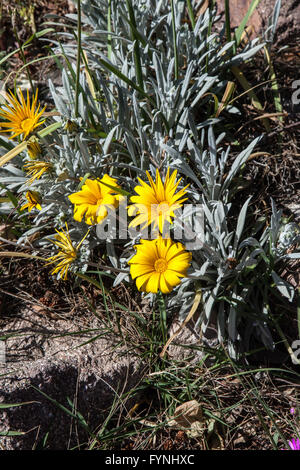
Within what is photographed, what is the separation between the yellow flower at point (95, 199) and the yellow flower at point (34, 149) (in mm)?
256

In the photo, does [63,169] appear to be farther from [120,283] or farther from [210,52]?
[210,52]

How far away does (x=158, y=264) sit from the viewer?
1608 mm

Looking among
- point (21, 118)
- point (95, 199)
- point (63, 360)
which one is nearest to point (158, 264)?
point (95, 199)

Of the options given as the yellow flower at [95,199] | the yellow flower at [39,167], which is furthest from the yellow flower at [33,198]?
the yellow flower at [95,199]

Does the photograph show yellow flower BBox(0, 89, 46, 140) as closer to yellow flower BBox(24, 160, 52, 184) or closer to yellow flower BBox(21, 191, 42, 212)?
yellow flower BBox(24, 160, 52, 184)

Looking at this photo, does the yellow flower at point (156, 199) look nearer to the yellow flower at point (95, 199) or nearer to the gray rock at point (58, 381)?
the yellow flower at point (95, 199)

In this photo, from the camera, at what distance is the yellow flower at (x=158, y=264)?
60.7 inches

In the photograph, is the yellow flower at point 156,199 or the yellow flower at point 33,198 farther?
the yellow flower at point 33,198

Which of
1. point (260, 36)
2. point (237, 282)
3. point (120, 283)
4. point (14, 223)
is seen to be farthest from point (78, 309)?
point (260, 36)

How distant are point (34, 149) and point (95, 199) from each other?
0.33 metres

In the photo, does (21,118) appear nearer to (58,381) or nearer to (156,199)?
(156,199)

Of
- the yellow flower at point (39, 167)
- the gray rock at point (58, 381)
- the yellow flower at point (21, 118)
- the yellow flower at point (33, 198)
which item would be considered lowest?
the gray rock at point (58, 381)

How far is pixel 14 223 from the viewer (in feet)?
7.30

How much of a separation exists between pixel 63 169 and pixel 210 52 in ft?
3.17
